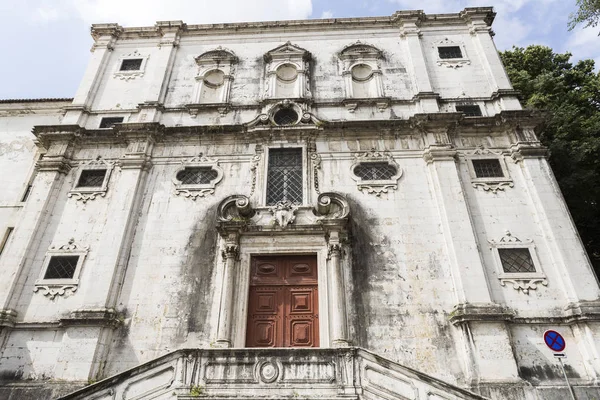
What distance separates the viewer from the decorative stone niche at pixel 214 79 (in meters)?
14.7

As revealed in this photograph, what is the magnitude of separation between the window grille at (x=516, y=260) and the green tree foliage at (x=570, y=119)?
5.04 meters

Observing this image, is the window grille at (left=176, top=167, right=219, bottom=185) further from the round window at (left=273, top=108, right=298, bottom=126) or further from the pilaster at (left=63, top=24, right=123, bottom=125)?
the pilaster at (left=63, top=24, right=123, bottom=125)

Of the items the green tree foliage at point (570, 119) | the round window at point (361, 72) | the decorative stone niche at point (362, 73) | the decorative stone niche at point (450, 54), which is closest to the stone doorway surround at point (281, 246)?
the decorative stone niche at point (362, 73)

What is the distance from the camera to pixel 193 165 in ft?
43.8

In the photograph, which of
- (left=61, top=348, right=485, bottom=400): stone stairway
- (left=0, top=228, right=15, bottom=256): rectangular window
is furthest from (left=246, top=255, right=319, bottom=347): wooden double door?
(left=0, top=228, right=15, bottom=256): rectangular window

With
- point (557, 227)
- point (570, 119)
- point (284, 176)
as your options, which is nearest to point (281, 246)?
point (284, 176)

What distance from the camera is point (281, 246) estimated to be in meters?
11.5

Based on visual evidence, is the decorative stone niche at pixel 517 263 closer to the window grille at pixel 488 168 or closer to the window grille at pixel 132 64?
the window grille at pixel 488 168

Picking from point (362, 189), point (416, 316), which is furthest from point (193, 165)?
point (416, 316)

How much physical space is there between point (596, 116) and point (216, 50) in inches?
648

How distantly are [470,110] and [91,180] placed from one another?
13.6 m

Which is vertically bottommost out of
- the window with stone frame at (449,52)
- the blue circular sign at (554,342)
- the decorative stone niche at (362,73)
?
the blue circular sign at (554,342)

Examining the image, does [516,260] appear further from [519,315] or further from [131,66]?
[131,66]

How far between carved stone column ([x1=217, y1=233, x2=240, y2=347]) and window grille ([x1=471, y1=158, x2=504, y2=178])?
8.07 m
